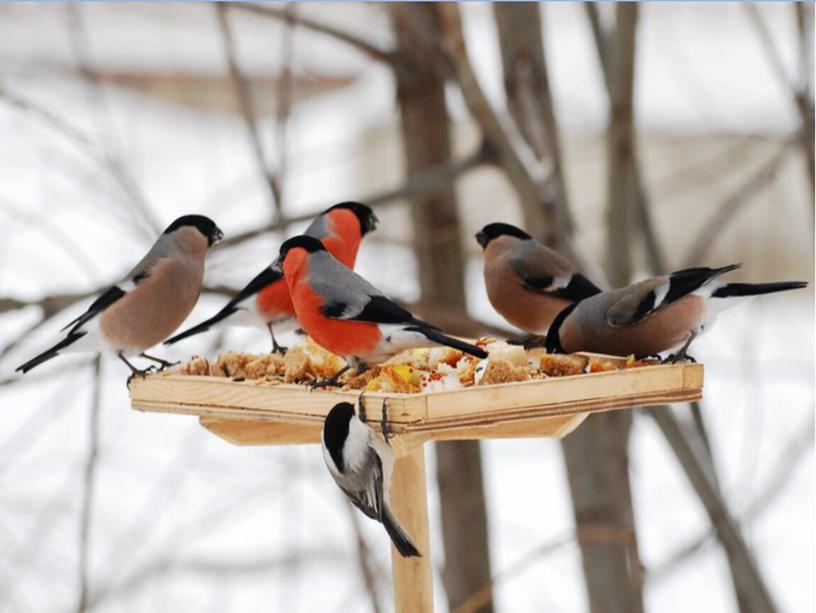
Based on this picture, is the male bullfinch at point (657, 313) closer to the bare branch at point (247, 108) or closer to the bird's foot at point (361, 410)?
the bird's foot at point (361, 410)

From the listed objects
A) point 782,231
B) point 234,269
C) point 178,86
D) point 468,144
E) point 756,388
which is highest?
point 468,144

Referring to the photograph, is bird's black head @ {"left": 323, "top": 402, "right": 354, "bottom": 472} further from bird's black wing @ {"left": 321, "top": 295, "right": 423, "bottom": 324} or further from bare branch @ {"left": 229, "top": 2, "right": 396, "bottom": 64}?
bare branch @ {"left": 229, "top": 2, "right": 396, "bottom": 64}

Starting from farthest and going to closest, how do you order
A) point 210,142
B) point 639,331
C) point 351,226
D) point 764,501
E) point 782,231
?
point 782,231 → point 210,142 → point 764,501 → point 351,226 → point 639,331

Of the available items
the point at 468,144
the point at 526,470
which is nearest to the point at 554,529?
the point at 526,470

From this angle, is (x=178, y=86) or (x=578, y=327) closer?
(x=578, y=327)

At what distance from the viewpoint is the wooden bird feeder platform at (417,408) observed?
4.97 feet

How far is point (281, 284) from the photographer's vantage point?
2.05m

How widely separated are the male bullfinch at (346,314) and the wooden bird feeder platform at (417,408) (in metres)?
0.10

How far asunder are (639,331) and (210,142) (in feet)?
6.08

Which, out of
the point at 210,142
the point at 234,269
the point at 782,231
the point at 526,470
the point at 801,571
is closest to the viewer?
the point at 234,269

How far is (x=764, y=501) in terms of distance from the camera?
2.87 m

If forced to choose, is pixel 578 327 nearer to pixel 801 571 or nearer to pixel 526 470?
pixel 801 571

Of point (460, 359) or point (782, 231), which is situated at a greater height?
point (782, 231)

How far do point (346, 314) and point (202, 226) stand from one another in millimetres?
492
